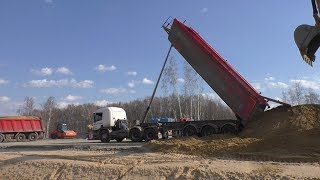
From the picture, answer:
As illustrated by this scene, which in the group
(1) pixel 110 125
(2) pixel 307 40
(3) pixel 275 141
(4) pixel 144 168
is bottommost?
(4) pixel 144 168

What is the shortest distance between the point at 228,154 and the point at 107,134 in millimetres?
14643

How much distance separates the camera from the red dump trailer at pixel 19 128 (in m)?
39.3

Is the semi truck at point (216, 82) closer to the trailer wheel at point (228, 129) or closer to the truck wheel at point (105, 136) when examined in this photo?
the trailer wheel at point (228, 129)

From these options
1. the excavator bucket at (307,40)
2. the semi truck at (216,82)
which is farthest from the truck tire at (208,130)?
the excavator bucket at (307,40)

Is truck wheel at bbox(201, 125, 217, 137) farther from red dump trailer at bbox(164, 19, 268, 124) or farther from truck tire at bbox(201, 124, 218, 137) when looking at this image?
red dump trailer at bbox(164, 19, 268, 124)

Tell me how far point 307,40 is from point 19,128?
3330 centimetres

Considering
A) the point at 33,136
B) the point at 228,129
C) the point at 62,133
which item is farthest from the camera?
the point at 62,133

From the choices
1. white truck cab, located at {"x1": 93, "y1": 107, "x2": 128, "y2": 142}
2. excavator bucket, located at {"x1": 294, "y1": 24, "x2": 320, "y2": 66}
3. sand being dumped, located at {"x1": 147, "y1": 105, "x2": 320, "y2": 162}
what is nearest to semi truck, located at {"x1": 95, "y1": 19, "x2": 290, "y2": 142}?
sand being dumped, located at {"x1": 147, "y1": 105, "x2": 320, "y2": 162}

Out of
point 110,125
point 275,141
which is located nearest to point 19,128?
point 110,125

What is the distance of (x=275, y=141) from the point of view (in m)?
15.2

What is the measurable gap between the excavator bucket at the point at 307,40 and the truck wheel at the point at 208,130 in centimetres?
1052

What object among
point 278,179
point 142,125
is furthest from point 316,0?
point 142,125

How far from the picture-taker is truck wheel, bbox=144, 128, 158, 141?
81.5 ft

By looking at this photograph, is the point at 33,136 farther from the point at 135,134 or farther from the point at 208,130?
the point at 208,130
